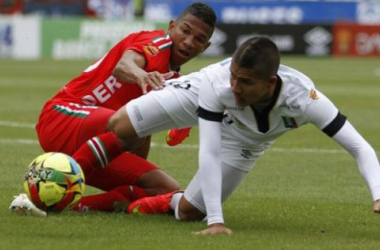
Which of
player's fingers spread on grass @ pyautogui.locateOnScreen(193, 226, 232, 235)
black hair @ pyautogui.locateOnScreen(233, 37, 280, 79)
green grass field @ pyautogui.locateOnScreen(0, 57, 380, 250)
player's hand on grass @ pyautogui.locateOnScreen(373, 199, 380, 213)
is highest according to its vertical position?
black hair @ pyautogui.locateOnScreen(233, 37, 280, 79)

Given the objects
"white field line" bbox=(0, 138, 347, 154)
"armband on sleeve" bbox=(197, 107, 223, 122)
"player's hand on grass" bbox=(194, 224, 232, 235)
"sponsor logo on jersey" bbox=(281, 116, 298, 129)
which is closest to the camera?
"player's hand on grass" bbox=(194, 224, 232, 235)

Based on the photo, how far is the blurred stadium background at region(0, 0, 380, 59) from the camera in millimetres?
37000

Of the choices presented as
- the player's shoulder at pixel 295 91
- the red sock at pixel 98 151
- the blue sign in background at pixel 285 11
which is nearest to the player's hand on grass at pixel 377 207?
the player's shoulder at pixel 295 91

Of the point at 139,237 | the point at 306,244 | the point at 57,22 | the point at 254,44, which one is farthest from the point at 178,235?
the point at 57,22

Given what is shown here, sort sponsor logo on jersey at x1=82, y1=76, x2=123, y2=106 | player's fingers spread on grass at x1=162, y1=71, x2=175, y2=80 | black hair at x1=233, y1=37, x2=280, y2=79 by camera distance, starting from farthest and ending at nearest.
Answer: sponsor logo on jersey at x1=82, y1=76, x2=123, y2=106, player's fingers spread on grass at x1=162, y1=71, x2=175, y2=80, black hair at x1=233, y1=37, x2=280, y2=79

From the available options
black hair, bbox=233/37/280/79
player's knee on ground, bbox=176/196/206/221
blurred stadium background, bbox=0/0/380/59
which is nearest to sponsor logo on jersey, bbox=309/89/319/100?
black hair, bbox=233/37/280/79

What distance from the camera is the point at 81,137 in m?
8.47

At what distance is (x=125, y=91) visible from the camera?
339 inches

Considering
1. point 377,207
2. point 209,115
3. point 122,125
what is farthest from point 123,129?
point 377,207

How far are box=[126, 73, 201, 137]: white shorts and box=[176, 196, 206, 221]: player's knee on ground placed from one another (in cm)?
59

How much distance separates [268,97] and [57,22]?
30.0 metres

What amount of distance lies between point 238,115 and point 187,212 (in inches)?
39.9

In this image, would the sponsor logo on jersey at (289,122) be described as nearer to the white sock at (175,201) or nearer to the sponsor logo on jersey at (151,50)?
the white sock at (175,201)

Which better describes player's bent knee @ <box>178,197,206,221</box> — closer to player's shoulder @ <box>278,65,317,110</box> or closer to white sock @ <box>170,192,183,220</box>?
white sock @ <box>170,192,183,220</box>
